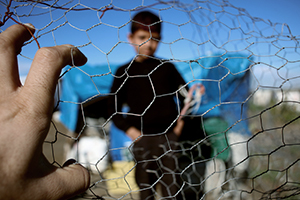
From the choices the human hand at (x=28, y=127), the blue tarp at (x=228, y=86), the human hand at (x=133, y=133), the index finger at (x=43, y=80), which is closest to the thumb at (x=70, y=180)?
the human hand at (x=28, y=127)

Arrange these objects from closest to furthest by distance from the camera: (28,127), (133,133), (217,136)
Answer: (28,127)
(133,133)
(217,136)

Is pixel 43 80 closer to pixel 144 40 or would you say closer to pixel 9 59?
pixel 9 59

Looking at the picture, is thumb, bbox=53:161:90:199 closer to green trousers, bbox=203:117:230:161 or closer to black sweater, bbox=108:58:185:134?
black sweater, bbox=108:58:185:134

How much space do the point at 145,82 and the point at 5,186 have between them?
0.71 meters

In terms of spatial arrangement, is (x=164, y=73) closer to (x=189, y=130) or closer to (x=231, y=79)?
(x=189, y=130)

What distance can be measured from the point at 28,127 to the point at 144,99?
636mm

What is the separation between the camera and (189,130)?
1.24 m

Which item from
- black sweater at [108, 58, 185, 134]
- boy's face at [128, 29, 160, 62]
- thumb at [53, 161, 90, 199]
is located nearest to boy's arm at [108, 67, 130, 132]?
black sweater at [108, 58, 185, 134]

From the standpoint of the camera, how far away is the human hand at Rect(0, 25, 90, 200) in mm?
262

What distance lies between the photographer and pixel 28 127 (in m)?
0.28

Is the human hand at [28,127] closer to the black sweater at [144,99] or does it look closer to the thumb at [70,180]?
the thumb at [70,180]

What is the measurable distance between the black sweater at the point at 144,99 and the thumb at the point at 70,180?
496 millimetres

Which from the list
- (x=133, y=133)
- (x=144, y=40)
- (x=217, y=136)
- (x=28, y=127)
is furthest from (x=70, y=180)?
(x=217, y=136)

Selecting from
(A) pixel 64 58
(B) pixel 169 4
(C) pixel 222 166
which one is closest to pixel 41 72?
(A) pixel 64 58
